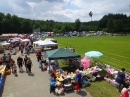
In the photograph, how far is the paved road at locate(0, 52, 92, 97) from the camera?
1146cm

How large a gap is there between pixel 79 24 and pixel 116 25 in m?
25.0

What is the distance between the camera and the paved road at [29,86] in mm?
11462

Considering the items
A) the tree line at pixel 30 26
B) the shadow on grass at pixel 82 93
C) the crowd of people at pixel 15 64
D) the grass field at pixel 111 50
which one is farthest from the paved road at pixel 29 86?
the tree line at pixel 30 26

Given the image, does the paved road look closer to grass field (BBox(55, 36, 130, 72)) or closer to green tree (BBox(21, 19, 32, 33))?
grass field (BBox(55, 36, 130, 72))

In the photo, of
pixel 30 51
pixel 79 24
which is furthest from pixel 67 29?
pixel 30 51

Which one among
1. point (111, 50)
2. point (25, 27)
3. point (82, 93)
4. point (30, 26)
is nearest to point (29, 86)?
point (82, 93)

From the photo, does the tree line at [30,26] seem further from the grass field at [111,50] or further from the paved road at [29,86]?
the paved road at [29,86]

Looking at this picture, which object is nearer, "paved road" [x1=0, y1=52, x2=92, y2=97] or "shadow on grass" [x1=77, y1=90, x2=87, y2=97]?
"shadow on grass" [x1=77, y1=90, x2=87, y2=97]

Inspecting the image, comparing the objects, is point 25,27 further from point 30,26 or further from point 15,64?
point 15,64

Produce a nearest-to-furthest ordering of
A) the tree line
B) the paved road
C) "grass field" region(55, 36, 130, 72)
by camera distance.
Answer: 1. the paved road
2. "grass field" region(55, 36, 130, 72)
3. the tree line

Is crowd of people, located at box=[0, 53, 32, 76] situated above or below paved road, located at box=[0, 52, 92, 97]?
above

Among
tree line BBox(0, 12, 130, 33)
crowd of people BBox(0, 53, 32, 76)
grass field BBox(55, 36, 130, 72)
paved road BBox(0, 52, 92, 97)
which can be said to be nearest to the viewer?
paved road BBox(0, 52, 92, 97)

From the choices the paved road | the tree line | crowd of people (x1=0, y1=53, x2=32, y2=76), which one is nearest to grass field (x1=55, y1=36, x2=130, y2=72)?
the paved road

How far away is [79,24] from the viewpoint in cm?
11469
